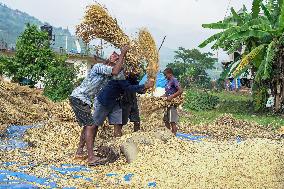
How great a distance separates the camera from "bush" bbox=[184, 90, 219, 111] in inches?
789

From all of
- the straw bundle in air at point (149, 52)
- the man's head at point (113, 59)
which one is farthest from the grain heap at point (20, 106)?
the man's head at point (113, 59)

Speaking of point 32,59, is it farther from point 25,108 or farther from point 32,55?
point 25,108

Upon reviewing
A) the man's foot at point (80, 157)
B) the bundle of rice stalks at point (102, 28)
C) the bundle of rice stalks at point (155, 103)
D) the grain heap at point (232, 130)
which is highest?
the bundle of rice stalks at point (102, 28)

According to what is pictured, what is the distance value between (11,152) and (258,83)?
42.8ft

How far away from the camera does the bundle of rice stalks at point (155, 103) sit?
26.6 ft

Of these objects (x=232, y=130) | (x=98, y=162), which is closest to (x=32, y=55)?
(x=232, y=130)

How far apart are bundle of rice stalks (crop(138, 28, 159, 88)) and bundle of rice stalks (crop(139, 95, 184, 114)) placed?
974 millimetres

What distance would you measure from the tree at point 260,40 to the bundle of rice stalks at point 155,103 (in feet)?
22.4

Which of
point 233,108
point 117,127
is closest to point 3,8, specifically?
point 233,108

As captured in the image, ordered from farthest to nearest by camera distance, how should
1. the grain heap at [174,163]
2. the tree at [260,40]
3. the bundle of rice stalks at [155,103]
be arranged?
1. the tree at [260,40]
2. the bundle of rice stalks at [155,103]
3. the grain heap at [174,163]

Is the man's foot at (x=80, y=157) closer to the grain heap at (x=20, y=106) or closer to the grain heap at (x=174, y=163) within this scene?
the grain heap at (x=174, y=163)

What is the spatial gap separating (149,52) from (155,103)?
1.23 metres

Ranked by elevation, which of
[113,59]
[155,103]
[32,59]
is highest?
[32,59]

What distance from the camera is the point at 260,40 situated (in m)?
16.9
